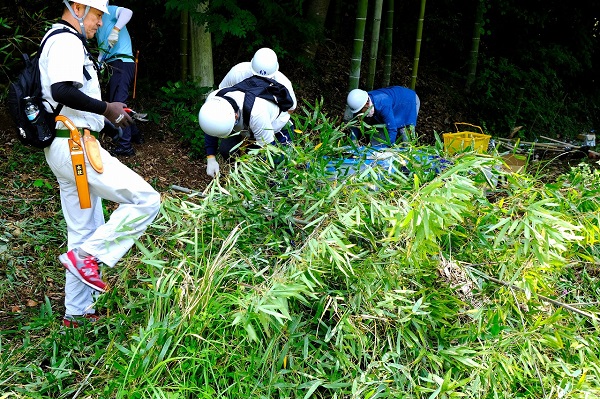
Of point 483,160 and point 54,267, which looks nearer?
point 483,160

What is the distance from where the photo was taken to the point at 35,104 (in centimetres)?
315

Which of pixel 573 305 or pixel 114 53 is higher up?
→ pixel 114 53

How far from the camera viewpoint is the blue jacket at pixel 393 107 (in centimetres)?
581

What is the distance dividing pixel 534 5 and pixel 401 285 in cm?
838

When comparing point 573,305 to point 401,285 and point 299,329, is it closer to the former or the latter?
point 401,285

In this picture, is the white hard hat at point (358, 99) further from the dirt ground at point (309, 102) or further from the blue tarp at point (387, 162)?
the blue tarp at point (387, 162)

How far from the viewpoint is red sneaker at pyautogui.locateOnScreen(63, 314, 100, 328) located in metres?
3.25

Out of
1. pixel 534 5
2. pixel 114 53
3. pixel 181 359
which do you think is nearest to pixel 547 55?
pixel 534 5

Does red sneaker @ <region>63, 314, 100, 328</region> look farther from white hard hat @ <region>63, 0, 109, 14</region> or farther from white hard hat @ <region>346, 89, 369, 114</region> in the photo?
white hard hat @ <region>346, 89, 369, 114</region>

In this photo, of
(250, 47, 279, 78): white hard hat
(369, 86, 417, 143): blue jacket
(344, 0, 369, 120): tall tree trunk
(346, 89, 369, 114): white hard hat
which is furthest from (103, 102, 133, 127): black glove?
(344, 0, 369, 120): tall tree trunk

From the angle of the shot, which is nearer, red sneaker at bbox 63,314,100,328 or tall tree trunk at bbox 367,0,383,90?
red sneaker at bbox 63,314,100,328

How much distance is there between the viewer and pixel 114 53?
5.70 metres

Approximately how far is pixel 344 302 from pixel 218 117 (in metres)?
1.75

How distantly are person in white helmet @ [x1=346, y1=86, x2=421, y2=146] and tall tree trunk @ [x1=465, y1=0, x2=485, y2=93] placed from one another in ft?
10.4
